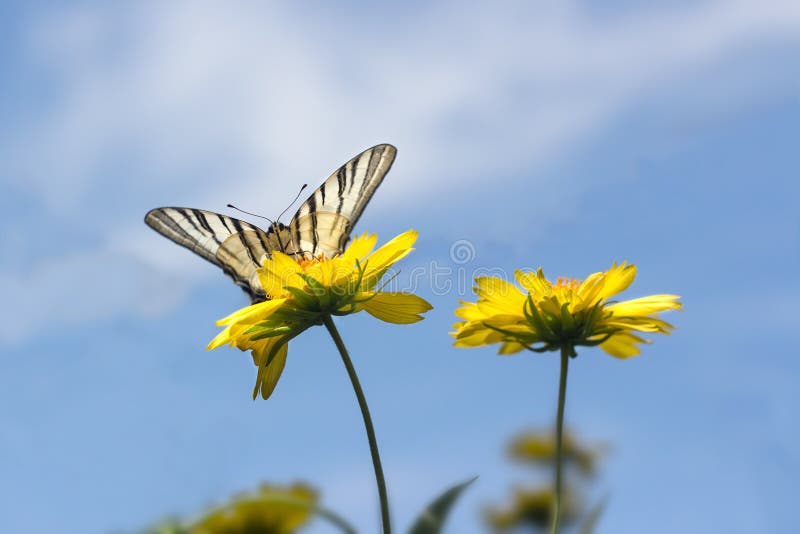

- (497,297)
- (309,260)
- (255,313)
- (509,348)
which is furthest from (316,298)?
(509,348)

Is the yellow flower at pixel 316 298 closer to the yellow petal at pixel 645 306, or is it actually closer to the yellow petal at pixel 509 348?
the yellow petal at pixel 509 348

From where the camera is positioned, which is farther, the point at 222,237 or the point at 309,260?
the point at 222,237

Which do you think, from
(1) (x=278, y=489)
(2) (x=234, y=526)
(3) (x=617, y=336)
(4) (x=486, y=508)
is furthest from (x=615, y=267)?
→ (4) (x=486, y=508)

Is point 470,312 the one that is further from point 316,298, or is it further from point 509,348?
point 316,298

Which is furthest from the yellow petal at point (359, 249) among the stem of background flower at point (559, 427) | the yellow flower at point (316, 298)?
the stem of background flower at point (559, 427)

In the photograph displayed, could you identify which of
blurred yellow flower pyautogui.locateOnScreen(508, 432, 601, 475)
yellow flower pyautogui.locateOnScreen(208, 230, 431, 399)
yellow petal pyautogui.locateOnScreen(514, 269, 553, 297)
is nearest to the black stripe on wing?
yellow flower pyautogui.locateOnScreen(208, 230, 431, 399)

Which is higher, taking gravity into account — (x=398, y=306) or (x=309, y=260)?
(x=309, y=260)
